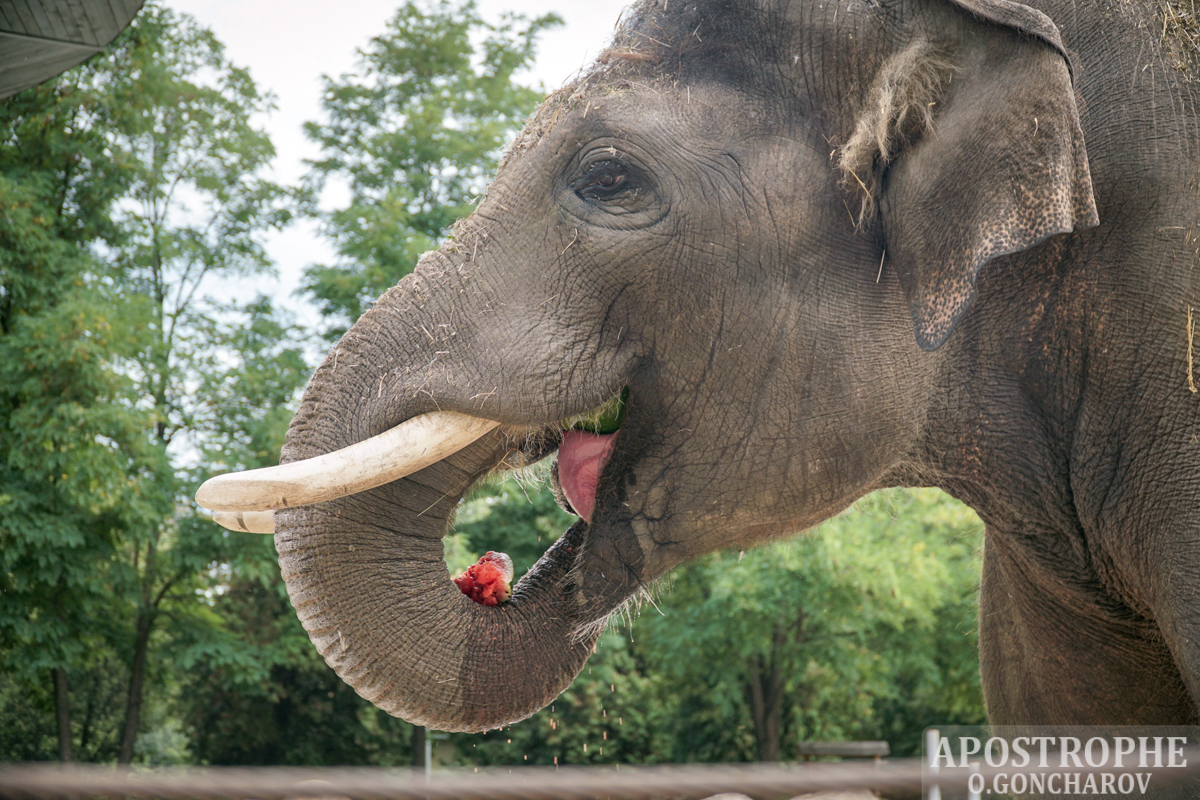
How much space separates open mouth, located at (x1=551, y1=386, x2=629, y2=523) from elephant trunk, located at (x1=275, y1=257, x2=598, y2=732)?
16 cm

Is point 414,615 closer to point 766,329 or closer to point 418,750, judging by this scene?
point 766,329

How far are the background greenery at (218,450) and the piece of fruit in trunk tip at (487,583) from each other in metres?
9.20

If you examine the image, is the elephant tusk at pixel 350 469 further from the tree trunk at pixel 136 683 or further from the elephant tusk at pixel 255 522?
the tree trunk at pixel 136 683

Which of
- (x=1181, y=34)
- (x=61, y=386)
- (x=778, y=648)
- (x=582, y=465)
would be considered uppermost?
(x=61, y=386)

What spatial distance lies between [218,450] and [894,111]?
41.6ft

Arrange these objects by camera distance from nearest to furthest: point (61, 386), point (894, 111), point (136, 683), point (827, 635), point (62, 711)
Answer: point (894, 111), point (61, 386), point (62, 711), point (136, 683), point (827, 635)

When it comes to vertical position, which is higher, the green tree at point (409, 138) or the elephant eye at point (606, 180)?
the green tree at point (409, 138)

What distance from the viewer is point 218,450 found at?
13.5 m

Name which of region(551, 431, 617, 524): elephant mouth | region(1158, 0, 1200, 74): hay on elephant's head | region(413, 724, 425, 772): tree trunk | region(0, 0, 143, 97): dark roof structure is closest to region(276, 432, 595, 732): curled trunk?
region(551, 431, 617, 524): elephant mouth

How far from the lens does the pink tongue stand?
95.1 inches

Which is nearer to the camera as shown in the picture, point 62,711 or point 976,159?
point 976,159

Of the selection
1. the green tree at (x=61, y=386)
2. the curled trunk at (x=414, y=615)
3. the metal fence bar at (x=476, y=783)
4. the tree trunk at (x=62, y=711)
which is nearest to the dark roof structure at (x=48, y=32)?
the curled trunk at (x=414, y=615)

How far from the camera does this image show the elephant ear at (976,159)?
6.79 feet

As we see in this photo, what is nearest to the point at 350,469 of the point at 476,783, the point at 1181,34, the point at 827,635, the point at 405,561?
the point at 405,561
